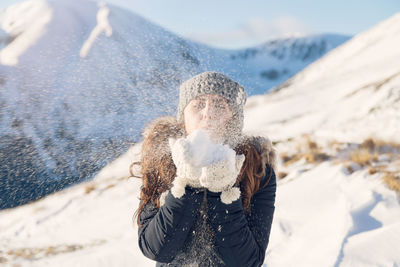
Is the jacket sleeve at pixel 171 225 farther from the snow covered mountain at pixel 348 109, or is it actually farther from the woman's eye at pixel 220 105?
the snow covered mountain at pixel 348 109

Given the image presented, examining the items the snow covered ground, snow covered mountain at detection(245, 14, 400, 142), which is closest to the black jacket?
the snow covered ground

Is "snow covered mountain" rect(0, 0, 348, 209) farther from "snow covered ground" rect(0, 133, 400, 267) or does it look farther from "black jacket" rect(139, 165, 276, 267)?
"black jacket" rect(139, 165, 276, 267)

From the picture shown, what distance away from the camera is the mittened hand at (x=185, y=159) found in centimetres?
85

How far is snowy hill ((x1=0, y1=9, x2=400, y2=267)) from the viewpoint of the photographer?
2.51 m

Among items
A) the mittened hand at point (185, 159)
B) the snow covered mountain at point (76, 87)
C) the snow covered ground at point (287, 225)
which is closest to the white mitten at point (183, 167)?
the mittened hand at point (185, 159)

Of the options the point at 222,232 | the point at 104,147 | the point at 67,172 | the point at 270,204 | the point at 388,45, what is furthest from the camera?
the point at 388,45

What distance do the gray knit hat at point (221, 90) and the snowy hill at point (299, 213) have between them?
27 cm

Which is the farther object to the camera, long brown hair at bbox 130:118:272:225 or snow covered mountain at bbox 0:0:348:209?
snow covered mountain at bbox 0:0:348:209

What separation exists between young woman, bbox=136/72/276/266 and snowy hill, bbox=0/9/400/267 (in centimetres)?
25

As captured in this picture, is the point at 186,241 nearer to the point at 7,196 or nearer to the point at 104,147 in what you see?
the point at 104,147

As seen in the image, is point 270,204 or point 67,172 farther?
point 67,172

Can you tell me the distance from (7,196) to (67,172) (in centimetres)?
231

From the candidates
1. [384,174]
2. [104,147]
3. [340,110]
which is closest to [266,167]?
[104,147]

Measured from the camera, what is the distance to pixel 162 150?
1.33 meters
